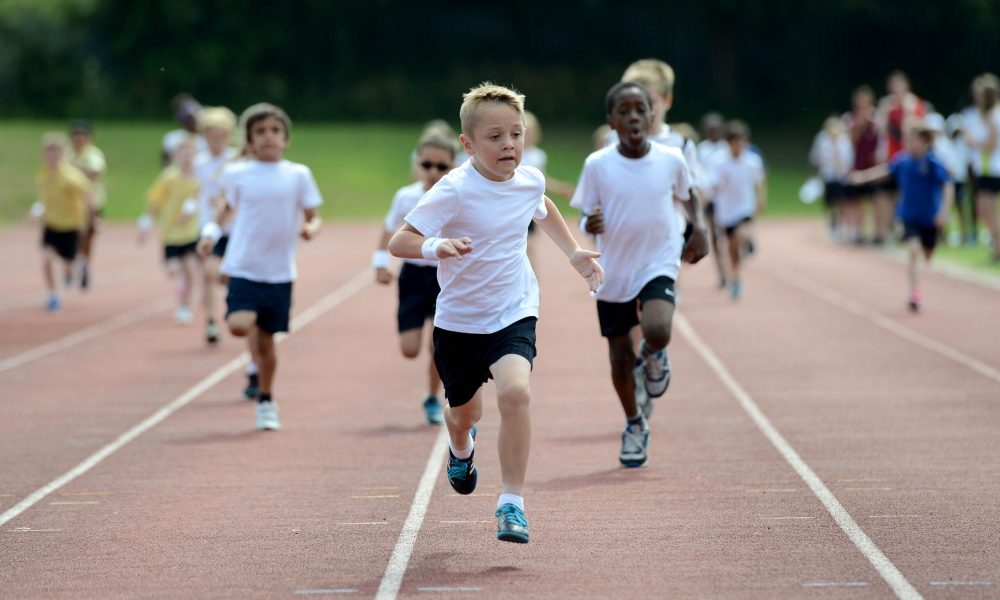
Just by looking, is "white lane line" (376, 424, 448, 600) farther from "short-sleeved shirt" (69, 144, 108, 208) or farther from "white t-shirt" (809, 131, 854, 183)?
"white t-shirt" (809, 131, 854, 183)

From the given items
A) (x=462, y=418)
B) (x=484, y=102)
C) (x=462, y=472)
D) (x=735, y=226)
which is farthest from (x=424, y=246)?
(x=735, y=226)

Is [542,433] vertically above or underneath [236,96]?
underneath

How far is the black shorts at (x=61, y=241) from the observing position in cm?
1895

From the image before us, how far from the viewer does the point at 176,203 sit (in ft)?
53.0

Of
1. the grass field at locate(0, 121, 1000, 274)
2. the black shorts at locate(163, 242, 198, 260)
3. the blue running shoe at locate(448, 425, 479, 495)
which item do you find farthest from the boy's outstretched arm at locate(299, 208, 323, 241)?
the grass field at locate(0, 121, 1000, 274)

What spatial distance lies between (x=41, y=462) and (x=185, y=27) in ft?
141

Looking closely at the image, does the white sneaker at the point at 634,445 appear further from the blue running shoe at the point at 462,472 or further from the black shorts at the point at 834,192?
the black shorts at the point at 834,192

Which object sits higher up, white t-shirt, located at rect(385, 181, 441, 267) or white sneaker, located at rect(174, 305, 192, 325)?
white t-shirt, located at rect(385, 181, 441, 267)

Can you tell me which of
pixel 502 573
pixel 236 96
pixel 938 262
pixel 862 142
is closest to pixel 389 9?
pixel 236 96

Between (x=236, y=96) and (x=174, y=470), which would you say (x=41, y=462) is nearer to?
(x=174, y=470)

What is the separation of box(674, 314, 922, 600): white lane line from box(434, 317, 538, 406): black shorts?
1.56 meters

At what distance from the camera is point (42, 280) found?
2267 centimetres

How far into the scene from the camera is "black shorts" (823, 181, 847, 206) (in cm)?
2683

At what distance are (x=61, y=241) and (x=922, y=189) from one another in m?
9.66
